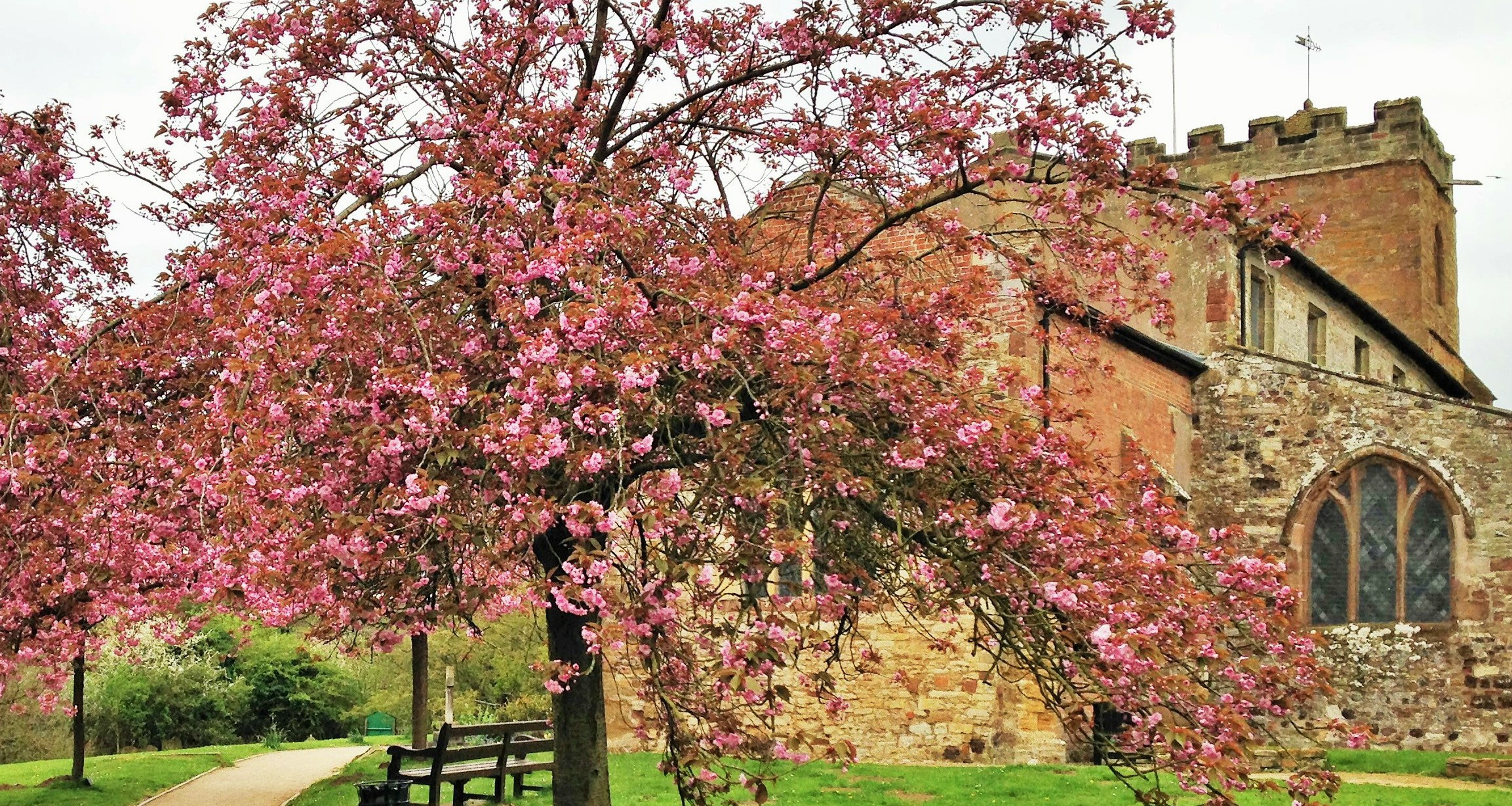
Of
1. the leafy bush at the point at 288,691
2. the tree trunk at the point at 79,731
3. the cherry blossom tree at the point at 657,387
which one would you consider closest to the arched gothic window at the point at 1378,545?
the cherry blossom tree at the point at 657,387

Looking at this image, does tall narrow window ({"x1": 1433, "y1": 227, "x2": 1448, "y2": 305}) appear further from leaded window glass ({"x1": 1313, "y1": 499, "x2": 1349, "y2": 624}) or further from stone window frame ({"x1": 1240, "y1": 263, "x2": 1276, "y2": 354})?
leaded window glass ({"x1": 1313, "y1": 499, "x2": 1349, "y2": 624})

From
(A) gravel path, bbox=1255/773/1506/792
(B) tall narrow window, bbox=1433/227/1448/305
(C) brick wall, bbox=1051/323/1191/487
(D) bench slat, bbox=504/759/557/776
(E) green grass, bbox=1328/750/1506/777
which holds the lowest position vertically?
(E) green grass, bbox=1328/750/1506/777

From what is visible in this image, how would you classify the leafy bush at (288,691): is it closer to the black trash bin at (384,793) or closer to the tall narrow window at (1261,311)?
the tall narrow window at (1261,311)

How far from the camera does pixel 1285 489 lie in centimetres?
2447

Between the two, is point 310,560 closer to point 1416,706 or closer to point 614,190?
point 614,190

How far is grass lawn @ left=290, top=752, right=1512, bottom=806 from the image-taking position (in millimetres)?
15656

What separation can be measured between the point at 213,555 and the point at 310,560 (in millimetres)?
2037

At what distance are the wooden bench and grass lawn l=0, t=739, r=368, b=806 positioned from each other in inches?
298

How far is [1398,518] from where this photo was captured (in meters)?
23.4

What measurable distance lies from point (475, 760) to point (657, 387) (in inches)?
336

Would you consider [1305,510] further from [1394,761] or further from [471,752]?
[471,752]

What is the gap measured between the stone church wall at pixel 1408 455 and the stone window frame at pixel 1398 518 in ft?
0.15

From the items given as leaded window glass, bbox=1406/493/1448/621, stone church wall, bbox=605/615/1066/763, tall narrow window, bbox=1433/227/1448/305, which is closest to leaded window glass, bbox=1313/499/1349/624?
leaded window glass, bbox=1406/493/1448/621

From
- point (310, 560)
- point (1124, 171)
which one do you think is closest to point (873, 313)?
point (1124, 171)
